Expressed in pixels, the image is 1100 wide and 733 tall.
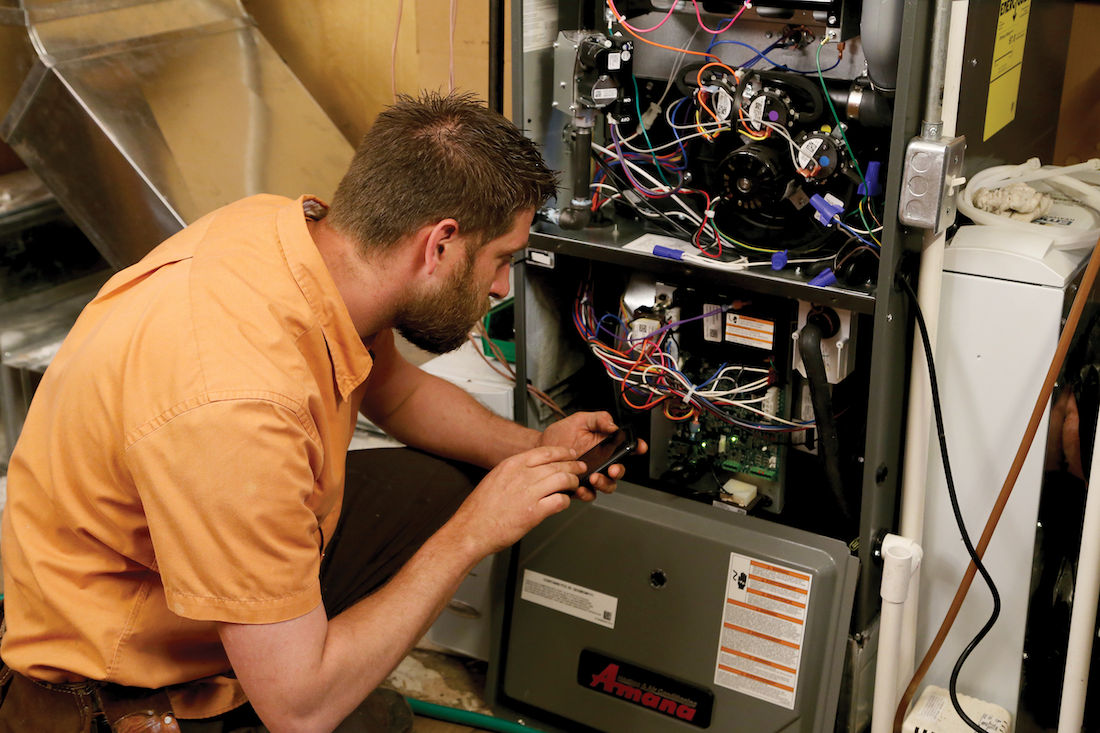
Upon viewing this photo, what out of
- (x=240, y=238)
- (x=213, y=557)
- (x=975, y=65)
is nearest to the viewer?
(x=213, y=557)

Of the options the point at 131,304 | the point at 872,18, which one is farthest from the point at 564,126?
the point at 131,304

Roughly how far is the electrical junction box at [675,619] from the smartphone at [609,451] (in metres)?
0.17

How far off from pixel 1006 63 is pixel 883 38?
1.16ft

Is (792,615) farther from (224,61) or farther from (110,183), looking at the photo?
(224,61)

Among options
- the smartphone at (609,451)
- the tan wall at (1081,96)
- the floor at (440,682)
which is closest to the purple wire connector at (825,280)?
the smartphone at (609,451)

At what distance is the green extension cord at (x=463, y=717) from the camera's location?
174 cm

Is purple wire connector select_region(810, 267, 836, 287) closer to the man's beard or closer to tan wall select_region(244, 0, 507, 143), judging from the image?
the man's beard

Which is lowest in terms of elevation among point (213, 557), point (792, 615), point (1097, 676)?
point (1097, 676)

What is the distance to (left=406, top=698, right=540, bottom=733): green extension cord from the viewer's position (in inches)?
68.4

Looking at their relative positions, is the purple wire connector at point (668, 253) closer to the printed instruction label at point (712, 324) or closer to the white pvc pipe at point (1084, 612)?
the printed instruction label at point (712, 324)

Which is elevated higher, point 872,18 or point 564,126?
point 872,18

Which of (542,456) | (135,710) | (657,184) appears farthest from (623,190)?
(135,710)

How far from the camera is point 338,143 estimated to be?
262 cm

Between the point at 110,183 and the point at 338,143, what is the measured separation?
0.61 metres
